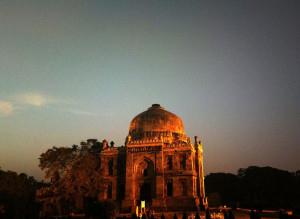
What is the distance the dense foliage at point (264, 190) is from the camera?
42.8 m

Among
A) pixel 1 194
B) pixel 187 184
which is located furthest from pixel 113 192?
pixel 1 194

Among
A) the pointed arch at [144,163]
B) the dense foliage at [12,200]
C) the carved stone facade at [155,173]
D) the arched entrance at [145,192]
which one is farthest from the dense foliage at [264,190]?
the dense foliage at [12,200]

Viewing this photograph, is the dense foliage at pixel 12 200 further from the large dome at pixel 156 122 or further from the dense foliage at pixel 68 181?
the large dome at pixel 156 122

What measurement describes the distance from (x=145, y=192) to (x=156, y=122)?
9633 mm

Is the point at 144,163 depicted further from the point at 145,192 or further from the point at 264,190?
the point at 264,190

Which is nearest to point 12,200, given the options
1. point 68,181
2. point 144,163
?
point 68,181

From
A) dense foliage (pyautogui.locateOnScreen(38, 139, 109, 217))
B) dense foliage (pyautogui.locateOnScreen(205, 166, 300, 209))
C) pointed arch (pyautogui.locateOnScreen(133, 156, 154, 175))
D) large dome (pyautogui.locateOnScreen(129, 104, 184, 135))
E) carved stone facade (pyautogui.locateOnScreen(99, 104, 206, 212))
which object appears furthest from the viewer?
dense foliage (pyautogui.locateOnScreen(205, 166, 300, 209))

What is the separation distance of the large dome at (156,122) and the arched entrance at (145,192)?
7767 millimetres

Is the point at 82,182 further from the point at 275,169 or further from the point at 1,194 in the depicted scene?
the point at 275,169

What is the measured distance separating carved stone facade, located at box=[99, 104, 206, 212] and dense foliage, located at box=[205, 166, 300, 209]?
481 inches

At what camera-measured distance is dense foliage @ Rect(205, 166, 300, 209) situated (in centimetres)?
4278

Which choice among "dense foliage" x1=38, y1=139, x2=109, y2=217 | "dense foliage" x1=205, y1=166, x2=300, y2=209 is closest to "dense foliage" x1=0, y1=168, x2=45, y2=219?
"dense foliage" x1=38, y1=139, x2=109, y2=217

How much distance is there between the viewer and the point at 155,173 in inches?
1278

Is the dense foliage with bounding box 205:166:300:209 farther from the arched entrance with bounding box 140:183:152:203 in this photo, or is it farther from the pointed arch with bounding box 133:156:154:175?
the pointed arch with bounding box 133:156:154:175
